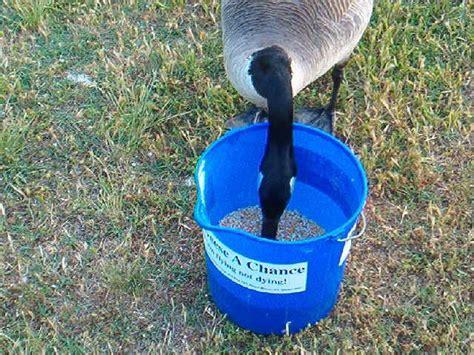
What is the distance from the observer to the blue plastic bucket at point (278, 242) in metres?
2.55

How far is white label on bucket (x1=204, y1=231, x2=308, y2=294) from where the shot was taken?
8.46 feet

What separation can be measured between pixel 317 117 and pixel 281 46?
0.66 meters

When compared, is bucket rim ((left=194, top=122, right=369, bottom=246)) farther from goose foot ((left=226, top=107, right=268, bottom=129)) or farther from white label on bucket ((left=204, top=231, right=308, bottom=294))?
goose foot ((left=226, top=107, right=268, bottom=129))

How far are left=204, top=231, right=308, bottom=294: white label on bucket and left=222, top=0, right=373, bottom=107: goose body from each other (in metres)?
0.70

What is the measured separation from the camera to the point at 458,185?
3.46 metres

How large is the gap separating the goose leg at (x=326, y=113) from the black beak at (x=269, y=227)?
0.94 metres

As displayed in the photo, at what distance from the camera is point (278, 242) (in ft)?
8.03

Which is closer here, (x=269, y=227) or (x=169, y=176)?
(x=269, y=227)

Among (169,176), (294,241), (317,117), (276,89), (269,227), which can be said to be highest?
(276,89)

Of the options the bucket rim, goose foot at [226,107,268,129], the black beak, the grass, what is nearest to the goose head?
the black beak

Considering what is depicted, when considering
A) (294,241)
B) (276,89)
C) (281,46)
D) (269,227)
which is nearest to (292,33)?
(281,46)

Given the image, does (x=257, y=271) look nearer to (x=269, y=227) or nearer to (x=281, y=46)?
(x=269, y=227)

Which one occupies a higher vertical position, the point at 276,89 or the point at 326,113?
the point at 276,89

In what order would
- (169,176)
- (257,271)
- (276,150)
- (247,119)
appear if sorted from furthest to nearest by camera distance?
(247,119) → (169,176) → (276,150) → (257,271)
